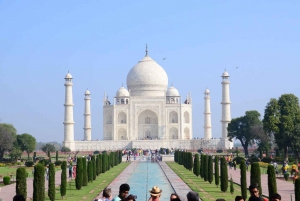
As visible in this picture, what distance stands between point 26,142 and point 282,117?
57.9 ft

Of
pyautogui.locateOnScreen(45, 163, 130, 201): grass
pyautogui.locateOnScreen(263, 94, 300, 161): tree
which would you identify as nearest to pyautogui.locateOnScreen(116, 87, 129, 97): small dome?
pyautogui.locateOnScreen(263, 94, 300, 161): tree

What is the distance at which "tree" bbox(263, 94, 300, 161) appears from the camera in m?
29.1

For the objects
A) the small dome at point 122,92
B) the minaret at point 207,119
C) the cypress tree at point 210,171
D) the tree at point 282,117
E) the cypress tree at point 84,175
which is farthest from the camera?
the small dome at point 122,92

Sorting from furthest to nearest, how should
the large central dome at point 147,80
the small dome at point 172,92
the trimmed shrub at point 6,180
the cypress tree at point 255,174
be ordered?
the small dome at point 172,92, the large central dome at point 147,80, the trimmed shrub at point 6,180, the cypress tree at point 255,174

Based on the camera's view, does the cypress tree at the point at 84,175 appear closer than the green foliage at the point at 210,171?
Yes

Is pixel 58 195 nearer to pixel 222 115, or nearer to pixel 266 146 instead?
pixel 266 146

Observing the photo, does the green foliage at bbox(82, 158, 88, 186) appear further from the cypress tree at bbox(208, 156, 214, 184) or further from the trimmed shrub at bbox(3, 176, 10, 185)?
the cypress tree at bbox(208, 156, 214, 184)

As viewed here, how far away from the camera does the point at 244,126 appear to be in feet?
136

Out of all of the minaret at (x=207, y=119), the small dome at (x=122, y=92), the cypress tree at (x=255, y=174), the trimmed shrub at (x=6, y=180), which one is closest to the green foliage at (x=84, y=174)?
the trimmed shrub at (x=6, y=180)

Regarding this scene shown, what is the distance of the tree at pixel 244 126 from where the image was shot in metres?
41.0

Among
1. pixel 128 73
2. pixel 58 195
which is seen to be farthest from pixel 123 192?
pixel 128 73

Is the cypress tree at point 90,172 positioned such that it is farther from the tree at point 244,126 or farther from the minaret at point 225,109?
the minaret at point 225,109

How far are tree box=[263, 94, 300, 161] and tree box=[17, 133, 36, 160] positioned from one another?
16.5m

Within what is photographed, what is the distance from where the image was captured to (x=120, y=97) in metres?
50.3
